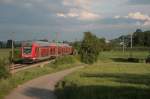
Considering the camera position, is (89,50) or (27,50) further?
(89,50)

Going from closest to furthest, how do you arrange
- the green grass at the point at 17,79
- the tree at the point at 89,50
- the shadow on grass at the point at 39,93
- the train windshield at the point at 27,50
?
the shadow on grass at the point at 39,93 < the green grass at the point at 17,79 < the train windshield at the point at 27,50 < the tree at the point at 89,50

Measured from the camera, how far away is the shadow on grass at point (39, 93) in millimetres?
24138

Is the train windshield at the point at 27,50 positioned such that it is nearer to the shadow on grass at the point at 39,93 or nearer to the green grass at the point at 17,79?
the green grass at the point at 17,79

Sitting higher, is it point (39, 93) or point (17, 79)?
point (17, 79)

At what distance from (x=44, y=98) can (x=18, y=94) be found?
2.78m

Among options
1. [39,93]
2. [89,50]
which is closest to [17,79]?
[39,93]

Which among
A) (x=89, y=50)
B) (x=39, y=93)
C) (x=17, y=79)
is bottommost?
(x=39, y=93)

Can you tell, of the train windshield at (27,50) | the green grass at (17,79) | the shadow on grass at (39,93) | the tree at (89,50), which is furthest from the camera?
the tree at (89,50)

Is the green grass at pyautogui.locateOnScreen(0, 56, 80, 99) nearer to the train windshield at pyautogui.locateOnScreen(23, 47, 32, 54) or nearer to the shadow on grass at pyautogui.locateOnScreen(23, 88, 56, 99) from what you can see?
the shadow on grass at pyautogui.locateOnScreen(23, 88, 56, 99)

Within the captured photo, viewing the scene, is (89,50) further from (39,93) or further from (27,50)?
(39,93)

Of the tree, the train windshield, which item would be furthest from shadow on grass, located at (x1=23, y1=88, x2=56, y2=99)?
the tree

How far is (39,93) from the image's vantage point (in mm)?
25875

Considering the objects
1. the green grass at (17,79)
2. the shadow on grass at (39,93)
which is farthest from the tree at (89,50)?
the shadow on grass at (39,93)

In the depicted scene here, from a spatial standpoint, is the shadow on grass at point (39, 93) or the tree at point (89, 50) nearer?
the shadow on grass at point (39, 93)
